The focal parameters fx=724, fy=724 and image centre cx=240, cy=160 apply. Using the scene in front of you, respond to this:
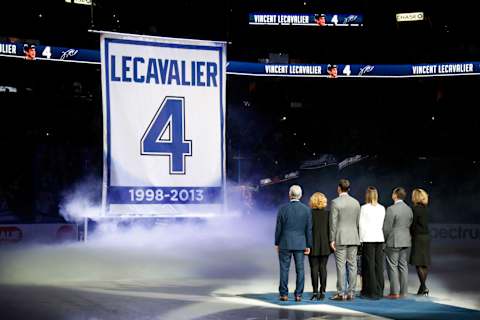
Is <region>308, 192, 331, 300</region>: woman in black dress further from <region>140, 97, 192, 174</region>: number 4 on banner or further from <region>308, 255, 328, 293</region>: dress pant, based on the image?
<region>140, 97, 192, 174</region>: number 4 on banner

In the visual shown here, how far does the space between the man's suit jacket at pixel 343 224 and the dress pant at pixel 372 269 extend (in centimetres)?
38

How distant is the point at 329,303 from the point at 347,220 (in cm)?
131

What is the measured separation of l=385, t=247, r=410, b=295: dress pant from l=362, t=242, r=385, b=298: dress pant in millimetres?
217

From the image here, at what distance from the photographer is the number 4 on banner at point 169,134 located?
7.95m

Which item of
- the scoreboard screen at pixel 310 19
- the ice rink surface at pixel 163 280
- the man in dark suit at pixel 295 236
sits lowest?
the ice rink surface at pixel 163 280

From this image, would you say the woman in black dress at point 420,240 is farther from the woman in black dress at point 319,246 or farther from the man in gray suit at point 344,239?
the woman in black dress at point 319,246

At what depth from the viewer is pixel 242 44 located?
137 ft

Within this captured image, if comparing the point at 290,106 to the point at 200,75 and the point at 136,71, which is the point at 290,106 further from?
the point at 136,71

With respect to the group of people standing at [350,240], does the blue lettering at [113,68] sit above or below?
above

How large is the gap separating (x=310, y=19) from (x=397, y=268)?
28.5m

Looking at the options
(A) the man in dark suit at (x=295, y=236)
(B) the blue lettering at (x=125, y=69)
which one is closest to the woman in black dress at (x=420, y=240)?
(A) the man in dark suit at (x=295, y=236)

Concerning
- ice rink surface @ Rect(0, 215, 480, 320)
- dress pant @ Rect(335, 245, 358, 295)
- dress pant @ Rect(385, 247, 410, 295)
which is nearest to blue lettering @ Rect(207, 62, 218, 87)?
ice rink surface @ Rect(0, 215, 480, 320)

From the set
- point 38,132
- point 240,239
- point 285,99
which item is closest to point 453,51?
point 285,99

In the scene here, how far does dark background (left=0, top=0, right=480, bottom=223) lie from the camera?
31234 mm
